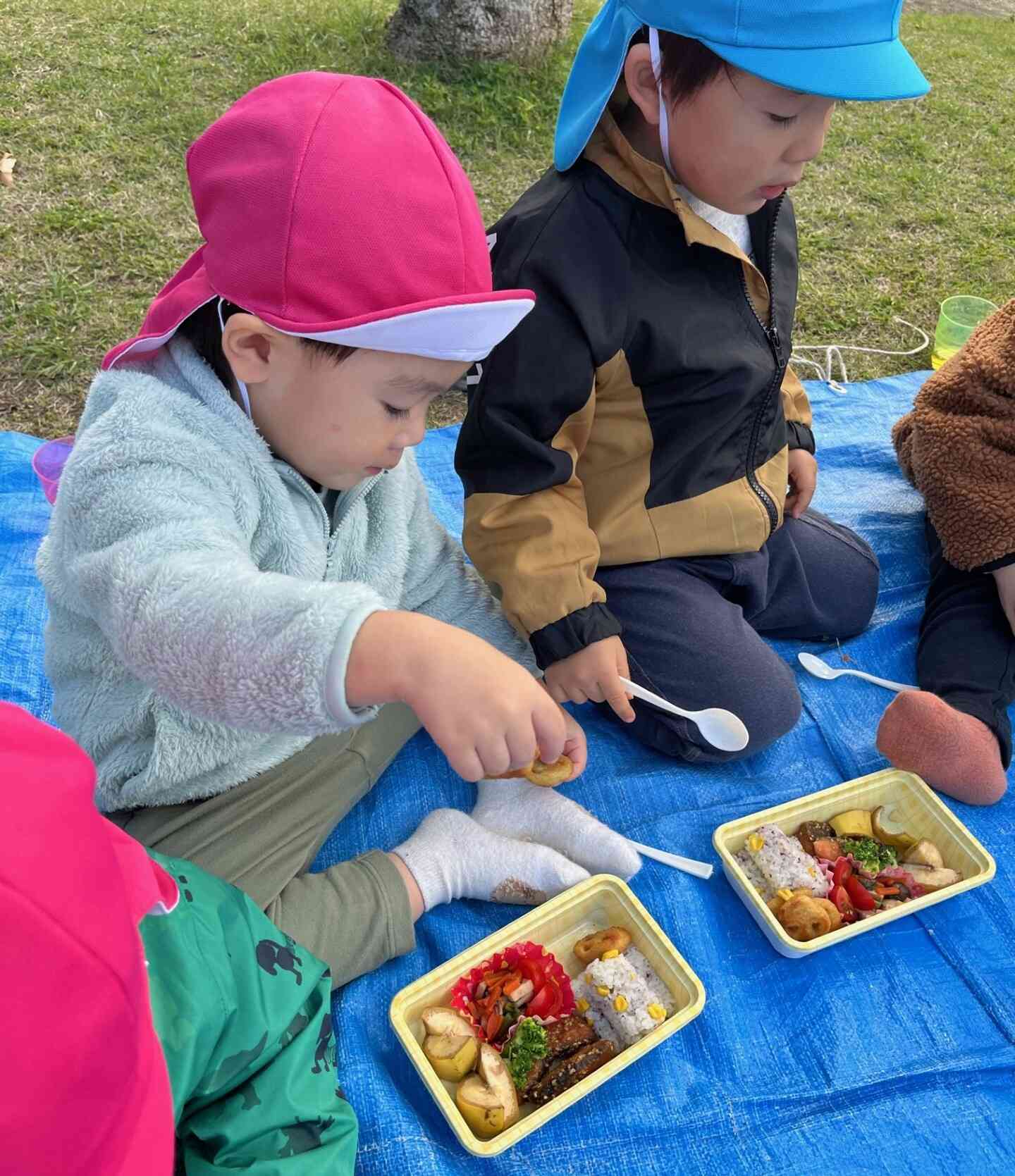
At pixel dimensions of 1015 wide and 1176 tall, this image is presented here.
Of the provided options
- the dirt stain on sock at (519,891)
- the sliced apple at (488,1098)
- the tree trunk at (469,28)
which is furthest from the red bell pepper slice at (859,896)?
the tree trunk at (469,28)

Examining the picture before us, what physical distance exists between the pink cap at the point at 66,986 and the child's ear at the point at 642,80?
38.7 inches

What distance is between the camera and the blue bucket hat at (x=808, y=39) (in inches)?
41.7

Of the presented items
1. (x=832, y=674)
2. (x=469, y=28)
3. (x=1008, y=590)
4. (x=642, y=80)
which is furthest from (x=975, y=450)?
(x=469, y=28)

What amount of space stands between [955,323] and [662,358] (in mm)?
1479

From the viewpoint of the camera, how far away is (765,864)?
125 centimetres

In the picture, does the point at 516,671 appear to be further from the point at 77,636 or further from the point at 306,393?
the point at 77,636

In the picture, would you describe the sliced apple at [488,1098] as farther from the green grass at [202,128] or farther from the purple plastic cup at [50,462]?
the green grass at [202,128]

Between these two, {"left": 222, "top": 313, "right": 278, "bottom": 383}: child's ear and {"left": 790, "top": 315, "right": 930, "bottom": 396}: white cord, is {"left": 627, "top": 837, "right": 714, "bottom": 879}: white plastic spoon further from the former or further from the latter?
{"left": 790, "top": 315, "right": 930, "bottom": 396}: white cord

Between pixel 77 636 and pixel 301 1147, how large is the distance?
0.57 meters

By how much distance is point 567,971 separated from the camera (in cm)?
119

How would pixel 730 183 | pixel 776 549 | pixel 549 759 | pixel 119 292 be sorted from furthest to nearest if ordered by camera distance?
pixel 119 292 → pixel 776 549 → pixel 730 183 → pixel 549 759

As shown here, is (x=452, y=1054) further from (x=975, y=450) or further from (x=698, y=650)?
(x=975, y=450)

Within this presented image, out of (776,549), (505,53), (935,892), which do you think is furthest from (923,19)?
(935,892)

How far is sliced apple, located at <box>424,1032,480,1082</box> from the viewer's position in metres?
1.03
